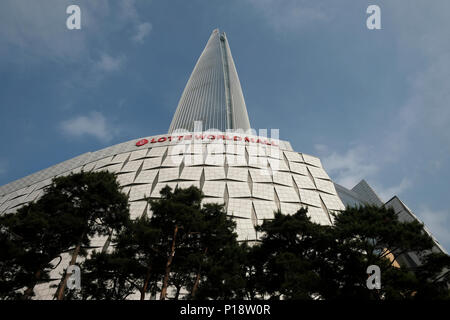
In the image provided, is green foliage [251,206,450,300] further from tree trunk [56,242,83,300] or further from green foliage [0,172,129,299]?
tree trunk [56,242,83,300]

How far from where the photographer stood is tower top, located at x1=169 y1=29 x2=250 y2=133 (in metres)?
67.1

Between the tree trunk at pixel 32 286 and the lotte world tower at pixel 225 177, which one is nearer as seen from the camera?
the tree trunk at pixel 32 286

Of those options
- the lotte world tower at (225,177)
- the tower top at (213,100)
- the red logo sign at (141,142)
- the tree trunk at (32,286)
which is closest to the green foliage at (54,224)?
the tree trunk at (32,286)

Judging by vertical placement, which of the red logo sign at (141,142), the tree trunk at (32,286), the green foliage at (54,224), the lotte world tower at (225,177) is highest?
the red logo sign at (141,142)

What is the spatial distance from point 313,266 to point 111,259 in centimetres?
1181

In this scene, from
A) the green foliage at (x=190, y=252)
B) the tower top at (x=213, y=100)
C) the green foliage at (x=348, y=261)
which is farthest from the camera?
the tower top at (x=213, y=100)

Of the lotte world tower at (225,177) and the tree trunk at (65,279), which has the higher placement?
the lotte world tower at (225,177)

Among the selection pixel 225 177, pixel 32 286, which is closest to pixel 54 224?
pixel 32 286

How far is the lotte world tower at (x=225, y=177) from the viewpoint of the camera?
1453 inches

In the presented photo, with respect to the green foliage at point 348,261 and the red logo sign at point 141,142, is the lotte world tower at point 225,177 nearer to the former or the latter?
the red logo sign at point 141,142

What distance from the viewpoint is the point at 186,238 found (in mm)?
18406

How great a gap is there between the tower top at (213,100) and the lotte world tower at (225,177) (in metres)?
17.9

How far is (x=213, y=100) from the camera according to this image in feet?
238
